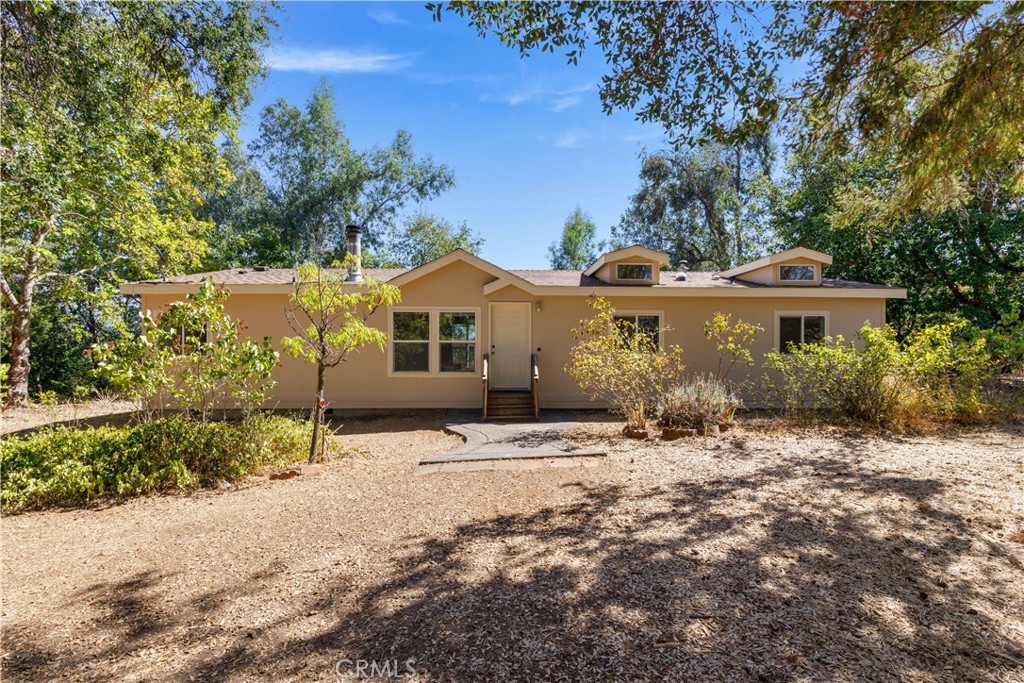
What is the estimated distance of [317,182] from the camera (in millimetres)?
21875

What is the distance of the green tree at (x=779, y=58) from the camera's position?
15.1ft

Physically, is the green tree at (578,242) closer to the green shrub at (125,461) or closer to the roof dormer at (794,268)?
the roof dormer at (794,268)

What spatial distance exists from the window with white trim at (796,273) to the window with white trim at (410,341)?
8404 millimetres

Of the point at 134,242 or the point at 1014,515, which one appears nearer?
the point at 1014,515

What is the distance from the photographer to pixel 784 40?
493cm

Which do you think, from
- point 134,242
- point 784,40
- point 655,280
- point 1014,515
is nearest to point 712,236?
point 655,280

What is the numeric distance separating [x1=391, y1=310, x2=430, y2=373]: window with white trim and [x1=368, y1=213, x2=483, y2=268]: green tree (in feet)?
48.8

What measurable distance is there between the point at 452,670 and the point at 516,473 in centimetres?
331

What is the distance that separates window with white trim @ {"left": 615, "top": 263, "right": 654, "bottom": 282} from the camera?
10.6 metres

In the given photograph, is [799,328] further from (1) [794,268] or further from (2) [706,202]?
(2) [706,202]

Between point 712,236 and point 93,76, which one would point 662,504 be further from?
point 712,236

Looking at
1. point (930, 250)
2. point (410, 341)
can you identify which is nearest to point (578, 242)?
point (930, 250)

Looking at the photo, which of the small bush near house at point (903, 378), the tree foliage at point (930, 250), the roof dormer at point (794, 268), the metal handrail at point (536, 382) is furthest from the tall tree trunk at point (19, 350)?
the tree foliage at point (930, 250)

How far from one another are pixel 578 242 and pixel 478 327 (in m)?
22.9
